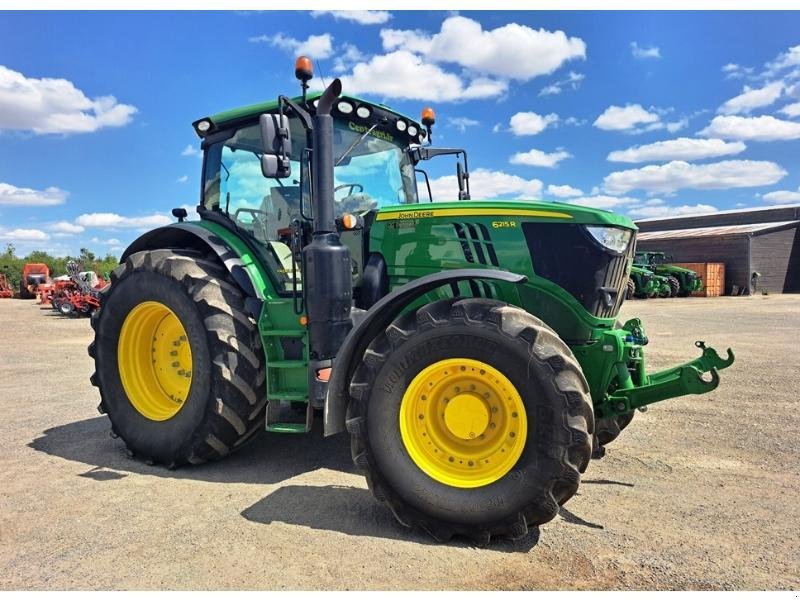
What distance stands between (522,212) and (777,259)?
115 feet

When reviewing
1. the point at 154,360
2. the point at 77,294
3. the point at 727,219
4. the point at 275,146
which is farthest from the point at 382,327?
the point at 727,219

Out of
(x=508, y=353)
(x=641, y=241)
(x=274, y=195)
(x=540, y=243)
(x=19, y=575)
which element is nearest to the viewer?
(x=19, y=575)

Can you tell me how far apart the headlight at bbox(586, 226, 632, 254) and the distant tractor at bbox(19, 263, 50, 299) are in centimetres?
3792

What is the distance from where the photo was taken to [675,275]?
1110 inches

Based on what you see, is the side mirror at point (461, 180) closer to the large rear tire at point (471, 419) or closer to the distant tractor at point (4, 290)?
the large rear tire at point (471, 419)

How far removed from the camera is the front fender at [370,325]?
346 centimetres

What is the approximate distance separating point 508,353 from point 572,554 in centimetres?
110

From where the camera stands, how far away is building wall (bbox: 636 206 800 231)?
39000 mm

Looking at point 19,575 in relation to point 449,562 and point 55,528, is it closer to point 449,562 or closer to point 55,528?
point 55,528

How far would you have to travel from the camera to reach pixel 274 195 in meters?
4.83

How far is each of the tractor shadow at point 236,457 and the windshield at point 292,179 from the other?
183 cm

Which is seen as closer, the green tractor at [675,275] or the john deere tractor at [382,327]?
the john deere tractor at [382,327]

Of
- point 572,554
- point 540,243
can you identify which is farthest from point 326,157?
point 572,554

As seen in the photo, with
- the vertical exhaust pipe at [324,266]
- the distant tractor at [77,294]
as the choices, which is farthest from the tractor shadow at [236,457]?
the distant tractor at [77,294]
